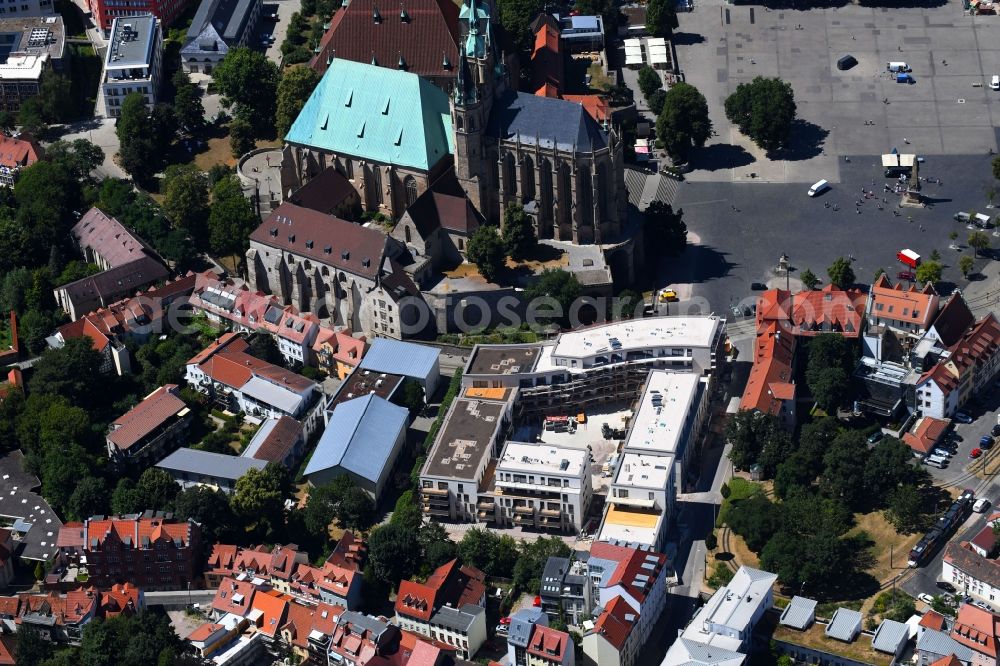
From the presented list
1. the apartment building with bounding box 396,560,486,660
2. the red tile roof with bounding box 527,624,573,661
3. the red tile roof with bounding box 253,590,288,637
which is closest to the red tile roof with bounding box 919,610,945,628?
the red tile roof with bounding box 527,624,573,661

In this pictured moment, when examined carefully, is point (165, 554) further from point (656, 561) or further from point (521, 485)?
point (656, 561)

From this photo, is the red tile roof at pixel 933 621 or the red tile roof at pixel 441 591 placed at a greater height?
the red tile roof at pixel 441 591

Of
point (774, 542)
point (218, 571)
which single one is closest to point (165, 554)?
point (218, 571)

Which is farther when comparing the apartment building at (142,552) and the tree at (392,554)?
the apartment building at (142,552)

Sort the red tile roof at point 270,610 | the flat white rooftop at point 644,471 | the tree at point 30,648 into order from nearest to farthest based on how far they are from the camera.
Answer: the tree at point 30,648 < the red tile roof at point 270,610 < the flat white rooftop at point 644,471

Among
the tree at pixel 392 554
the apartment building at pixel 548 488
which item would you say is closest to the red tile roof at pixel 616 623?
the apartment building at pixel 548 488

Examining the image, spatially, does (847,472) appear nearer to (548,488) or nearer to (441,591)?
(548,488)

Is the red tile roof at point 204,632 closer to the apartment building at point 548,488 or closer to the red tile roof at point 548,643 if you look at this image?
the apartment building at point 548,488
